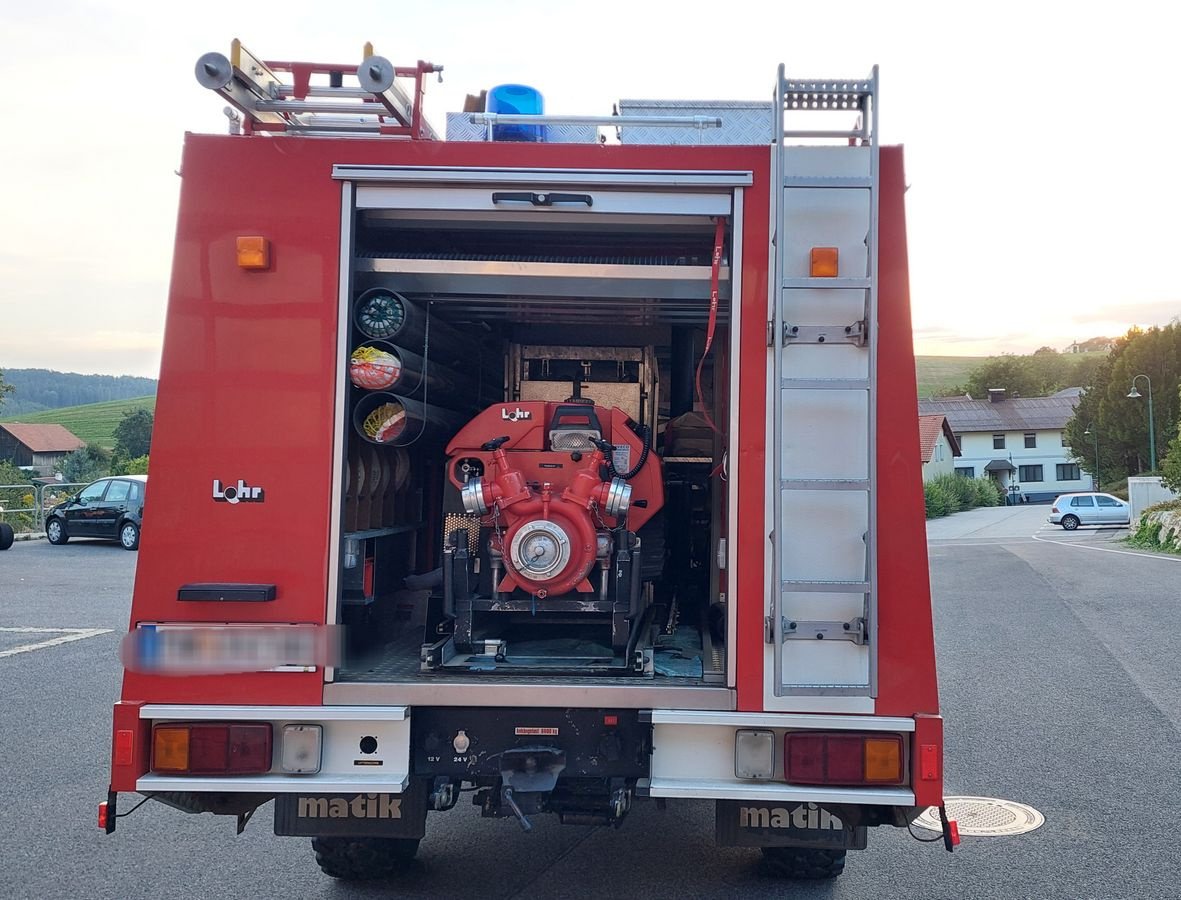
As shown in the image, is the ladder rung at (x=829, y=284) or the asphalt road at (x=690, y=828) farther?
the asphalt road at (x=690, y=828)

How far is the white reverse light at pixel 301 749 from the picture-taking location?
12.2 ft

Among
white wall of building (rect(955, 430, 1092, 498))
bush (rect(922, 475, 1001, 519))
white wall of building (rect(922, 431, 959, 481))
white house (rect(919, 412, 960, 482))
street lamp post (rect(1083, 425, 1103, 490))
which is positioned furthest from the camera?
white wall of building (rect(955, 430, 1092, 498))

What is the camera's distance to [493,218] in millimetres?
3984

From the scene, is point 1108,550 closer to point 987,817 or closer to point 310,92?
point 987,817

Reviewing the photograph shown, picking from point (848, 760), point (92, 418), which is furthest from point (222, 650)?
point (92, 418)

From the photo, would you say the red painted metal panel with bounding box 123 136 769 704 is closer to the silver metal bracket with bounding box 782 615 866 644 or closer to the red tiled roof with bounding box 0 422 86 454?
the silver metal bracket with bounding box 782 615 866 644

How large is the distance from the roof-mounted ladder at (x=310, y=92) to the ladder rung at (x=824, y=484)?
6.11 ft

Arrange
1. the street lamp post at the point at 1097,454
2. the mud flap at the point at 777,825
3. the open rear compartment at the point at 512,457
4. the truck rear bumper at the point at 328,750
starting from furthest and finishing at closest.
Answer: the street lamp post at the point at 1097,454 → the open rear compartment at the point at 512,457 → the mud flap at the point at 777,825 → the truck rear bumper at the point at 328,750

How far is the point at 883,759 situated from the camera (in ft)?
11.8

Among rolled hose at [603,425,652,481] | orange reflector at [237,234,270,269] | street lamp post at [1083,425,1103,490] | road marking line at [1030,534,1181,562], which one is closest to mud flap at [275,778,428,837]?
rolled hose at [603,425,652,481]

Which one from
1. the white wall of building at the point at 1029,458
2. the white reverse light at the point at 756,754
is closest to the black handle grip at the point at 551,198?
the white reverse light at the point at 756,754

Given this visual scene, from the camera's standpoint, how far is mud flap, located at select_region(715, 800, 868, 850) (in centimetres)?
388

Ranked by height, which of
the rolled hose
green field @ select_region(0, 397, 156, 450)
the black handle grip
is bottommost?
the rolled hose

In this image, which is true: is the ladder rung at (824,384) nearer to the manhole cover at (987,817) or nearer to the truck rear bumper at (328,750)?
the truck rear bumper at (328,750)
